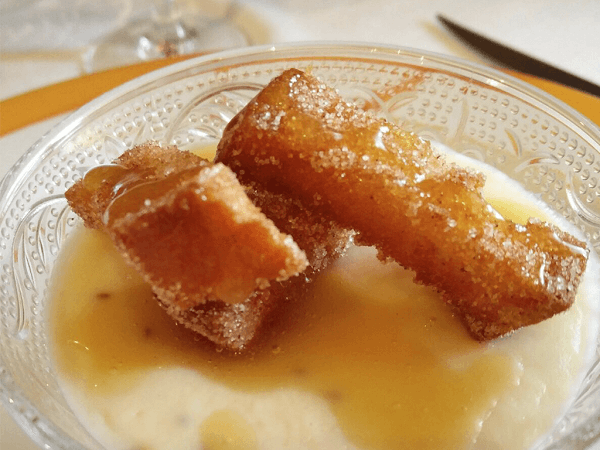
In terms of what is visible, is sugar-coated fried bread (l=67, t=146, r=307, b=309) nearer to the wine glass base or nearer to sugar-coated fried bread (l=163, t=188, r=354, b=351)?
sugar-coated fried bread (l=163, t=188, r=354, b=351)

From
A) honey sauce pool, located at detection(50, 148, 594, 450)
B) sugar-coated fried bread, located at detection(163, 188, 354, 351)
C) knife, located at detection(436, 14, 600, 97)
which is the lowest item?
honey sauce pool, located at detection(50, 148, 594, 450)

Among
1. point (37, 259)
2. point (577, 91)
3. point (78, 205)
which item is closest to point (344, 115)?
point (78, 205)

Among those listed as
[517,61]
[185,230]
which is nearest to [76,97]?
[185,230]

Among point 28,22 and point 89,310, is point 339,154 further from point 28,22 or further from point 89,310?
point 28,22

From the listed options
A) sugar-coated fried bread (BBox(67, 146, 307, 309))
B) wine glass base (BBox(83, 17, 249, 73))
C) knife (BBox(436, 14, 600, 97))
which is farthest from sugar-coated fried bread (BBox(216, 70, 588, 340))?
wine glass base (BBox(83, 17, 249, 73))

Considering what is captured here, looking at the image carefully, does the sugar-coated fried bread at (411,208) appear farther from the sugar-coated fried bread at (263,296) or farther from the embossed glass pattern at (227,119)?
the embossed glass pattern at (227,119)

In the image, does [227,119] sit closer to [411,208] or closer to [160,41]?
[411,208]
